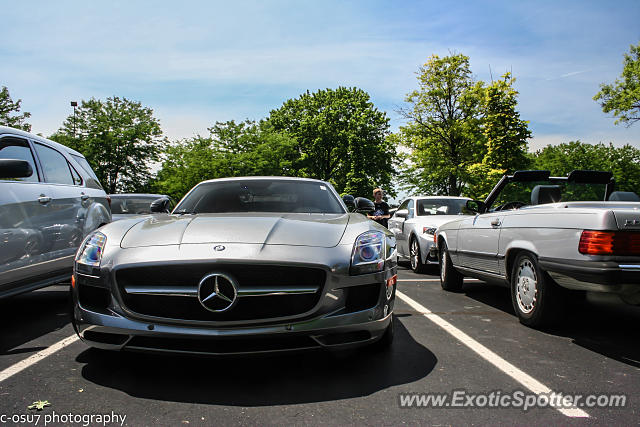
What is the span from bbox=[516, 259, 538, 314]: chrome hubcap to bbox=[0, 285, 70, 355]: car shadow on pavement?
A: 14.3 feet

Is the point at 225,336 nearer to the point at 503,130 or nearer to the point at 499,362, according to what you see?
the point at 499,362

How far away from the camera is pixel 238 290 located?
10.1 ft

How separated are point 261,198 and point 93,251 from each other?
177 centimetres

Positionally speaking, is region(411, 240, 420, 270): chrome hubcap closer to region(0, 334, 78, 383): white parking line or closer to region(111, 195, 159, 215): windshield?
region(111, 195, 159, 215): windshield

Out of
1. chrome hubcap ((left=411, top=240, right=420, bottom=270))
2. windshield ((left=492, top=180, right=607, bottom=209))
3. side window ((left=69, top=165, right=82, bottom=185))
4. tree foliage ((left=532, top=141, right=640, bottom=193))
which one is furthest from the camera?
tree foliage ((left=532, top=141, right=640, bottom=193))

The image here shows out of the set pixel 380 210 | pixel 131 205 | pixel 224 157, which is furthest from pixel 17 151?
pixel 224 157

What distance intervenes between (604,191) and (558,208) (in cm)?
140

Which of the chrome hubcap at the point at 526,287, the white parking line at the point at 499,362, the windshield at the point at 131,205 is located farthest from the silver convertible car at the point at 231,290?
the windshield at the point at 131,205

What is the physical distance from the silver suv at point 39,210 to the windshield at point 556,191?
506cm

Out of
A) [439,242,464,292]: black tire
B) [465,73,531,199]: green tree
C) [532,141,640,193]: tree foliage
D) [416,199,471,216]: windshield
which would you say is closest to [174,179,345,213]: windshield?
[439,242,464,292]: black tire

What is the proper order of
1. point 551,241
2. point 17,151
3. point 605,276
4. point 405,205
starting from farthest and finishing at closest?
point 405,205
point 17,151
point 551,241
point 605,276

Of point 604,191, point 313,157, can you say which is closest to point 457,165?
point 313,157

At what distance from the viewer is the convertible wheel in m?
9.56

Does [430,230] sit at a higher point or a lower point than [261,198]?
lower
